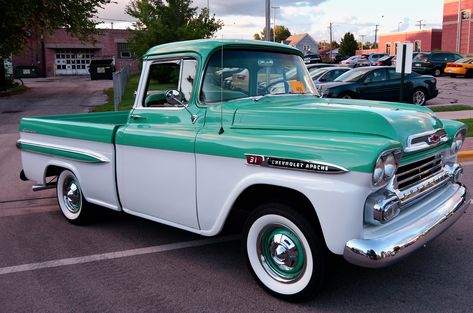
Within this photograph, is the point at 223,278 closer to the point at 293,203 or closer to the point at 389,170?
the point at 293,203

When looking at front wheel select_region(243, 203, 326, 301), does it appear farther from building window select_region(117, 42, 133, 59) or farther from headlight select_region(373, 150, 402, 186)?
building window select_region(117, 42, 133, 59)

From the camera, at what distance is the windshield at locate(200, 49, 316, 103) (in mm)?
4355

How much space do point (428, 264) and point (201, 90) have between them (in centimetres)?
252

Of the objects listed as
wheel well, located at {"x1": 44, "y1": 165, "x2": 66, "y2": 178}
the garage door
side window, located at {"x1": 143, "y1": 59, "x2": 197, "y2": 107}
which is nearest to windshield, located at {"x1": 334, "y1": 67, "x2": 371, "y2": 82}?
wheel well, located at {"x1": 44, "y1": 165, "x2": 66, "y2": 178}

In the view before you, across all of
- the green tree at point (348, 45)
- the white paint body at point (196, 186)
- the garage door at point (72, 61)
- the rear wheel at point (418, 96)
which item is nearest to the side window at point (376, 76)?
the rear wheel at point (418, 96)

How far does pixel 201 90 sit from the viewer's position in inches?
171

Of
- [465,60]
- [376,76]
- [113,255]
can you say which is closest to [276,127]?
[113,255]

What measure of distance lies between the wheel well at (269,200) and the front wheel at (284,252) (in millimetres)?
93

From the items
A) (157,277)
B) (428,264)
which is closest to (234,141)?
(157,277)

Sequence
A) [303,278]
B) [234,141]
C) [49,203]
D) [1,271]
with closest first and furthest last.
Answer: [303,278] → [234,141] → [1,271] → [49,203]

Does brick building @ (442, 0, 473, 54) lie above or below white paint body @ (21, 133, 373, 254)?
above

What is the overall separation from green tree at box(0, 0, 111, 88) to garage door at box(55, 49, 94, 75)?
29.8 metres

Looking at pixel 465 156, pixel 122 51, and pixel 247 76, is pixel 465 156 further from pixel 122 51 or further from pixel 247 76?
pixel 122 51

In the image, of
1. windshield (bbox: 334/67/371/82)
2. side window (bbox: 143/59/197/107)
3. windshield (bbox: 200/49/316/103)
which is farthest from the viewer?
windshield (bbox: 334/67/371/82)
